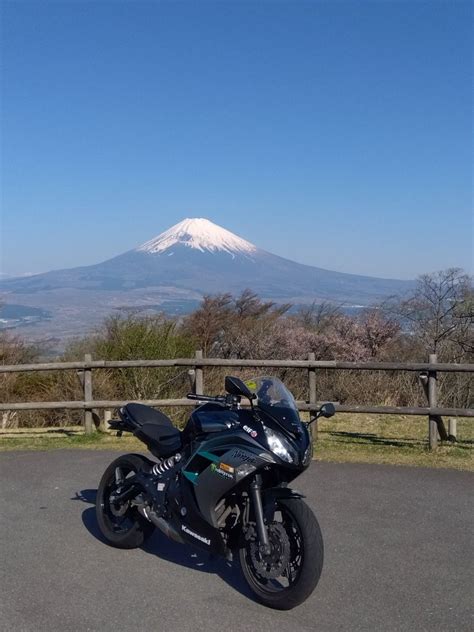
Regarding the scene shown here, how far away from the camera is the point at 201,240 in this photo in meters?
149

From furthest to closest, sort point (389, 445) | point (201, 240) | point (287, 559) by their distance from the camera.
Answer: point (201, 240), point (389, 445), point (287, 559)

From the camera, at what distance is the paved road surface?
15.0 feet

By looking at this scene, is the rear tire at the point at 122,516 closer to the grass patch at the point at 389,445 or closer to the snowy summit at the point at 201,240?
the grass patch at the point at 389,445

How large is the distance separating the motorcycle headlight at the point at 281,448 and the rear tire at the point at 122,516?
1509mm

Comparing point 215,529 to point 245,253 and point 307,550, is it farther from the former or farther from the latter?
point 245,253

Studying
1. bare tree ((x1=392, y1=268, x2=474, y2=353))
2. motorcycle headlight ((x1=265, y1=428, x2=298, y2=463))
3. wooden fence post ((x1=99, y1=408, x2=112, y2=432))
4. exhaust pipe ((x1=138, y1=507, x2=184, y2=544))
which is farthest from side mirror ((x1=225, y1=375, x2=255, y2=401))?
bare tree ((x1=392, y1=268, x2=474, y2=353))

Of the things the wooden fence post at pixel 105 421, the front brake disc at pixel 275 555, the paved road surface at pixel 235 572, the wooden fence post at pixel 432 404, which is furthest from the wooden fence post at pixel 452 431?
the front brake disc at pixel 275 555

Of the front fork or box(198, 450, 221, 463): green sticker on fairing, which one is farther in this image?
box(198, 450, 221, 463): green sticker on fairing

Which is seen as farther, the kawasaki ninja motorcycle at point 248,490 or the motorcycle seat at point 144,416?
the motorcycle seat at point 144,416

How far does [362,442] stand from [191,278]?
105m

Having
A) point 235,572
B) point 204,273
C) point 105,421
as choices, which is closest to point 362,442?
point 105,421

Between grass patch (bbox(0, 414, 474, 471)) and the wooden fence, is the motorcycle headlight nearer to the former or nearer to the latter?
grass patch (bbox(0, 414, 474, 471))

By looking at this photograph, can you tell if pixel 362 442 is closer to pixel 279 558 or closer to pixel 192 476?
pixel 192 476

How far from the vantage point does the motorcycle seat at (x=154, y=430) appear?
566cm
